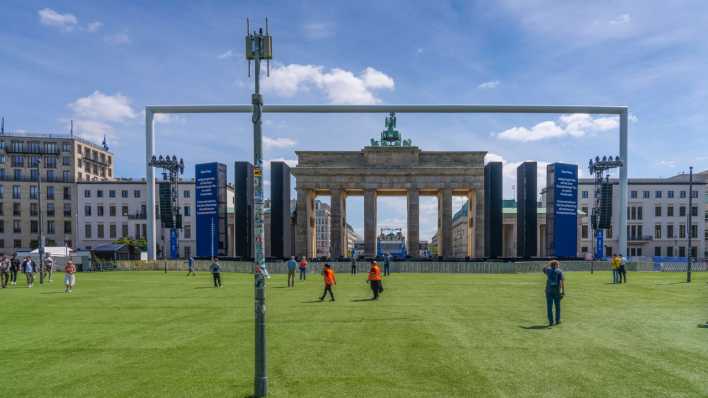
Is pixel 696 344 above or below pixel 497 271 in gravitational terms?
above

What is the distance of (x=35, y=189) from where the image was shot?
83000 mm

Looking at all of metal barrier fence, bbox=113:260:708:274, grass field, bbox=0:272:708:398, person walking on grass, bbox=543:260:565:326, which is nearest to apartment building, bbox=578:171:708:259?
metal barrier fence, bbox=113:260:708:274

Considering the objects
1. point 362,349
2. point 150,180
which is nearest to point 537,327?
point 362,349

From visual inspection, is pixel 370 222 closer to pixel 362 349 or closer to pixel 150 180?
pixel 150 180

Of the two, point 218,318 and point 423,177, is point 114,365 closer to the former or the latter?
point 218,318

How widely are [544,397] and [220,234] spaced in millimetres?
45714

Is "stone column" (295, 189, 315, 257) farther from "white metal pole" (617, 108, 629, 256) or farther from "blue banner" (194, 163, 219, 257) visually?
"white metal pole" (617, 108, 629, 256)

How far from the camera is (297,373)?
9.19 meters

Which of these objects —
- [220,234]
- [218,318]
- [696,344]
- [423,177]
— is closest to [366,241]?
[423,177]

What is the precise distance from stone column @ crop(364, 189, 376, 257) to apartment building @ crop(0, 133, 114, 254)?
58.6 metres

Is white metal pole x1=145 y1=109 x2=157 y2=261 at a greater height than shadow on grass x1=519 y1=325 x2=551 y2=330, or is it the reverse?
white metal pole x1=145 y1=109 x2=157 y2=261

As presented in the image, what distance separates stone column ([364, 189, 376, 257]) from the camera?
65250 mm

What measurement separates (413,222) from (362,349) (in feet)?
182

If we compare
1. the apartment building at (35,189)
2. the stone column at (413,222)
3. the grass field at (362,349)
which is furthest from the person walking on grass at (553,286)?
the apartment building at (35,189)
